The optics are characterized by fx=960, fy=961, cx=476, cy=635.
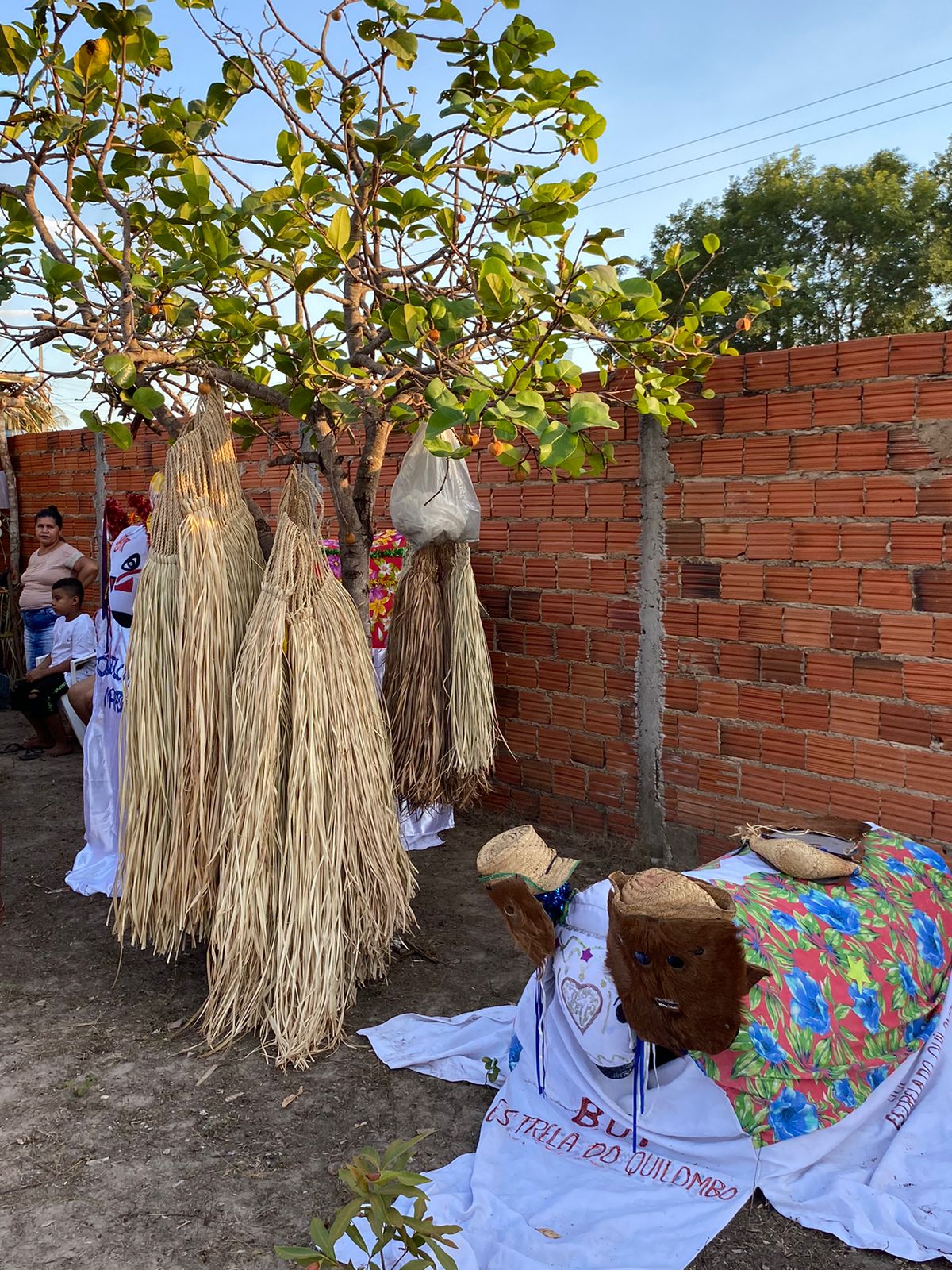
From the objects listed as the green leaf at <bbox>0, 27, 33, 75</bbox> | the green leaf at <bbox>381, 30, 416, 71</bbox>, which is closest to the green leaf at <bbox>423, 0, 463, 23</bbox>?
the green leaf at <bbox>381, 30, 416, 71</bbox>

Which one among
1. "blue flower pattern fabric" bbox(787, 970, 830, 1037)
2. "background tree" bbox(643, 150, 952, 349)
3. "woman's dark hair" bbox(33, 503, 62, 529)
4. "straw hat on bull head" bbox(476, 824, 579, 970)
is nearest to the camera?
"blue flower pattern fabric" bbox(787, 970, 830, 1037)

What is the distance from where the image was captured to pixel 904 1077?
2229mm

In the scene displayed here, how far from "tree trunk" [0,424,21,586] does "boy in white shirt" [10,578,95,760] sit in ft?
6.23

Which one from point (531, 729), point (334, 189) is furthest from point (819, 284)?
point (334, 189)

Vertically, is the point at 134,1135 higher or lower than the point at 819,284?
lower

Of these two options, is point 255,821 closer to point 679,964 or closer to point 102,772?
point 679,964

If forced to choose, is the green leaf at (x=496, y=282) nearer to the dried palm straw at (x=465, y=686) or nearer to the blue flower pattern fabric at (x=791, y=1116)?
the dried palm straw at (x=465, y=686)

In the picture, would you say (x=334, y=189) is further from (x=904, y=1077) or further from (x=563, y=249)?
(x=904, y=1077)

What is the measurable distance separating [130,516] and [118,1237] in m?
2.94

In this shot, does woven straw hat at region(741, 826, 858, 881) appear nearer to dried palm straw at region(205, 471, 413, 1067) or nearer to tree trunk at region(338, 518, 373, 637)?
dried palm straw at region(205, 471, 413, 1067)

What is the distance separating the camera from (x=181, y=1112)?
92.7 inches

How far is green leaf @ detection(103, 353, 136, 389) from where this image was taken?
2188 mm

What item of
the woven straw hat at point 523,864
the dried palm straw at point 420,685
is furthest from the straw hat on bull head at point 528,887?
the dried palm straw at point 420,685

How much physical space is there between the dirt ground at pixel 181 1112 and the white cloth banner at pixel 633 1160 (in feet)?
0.24
